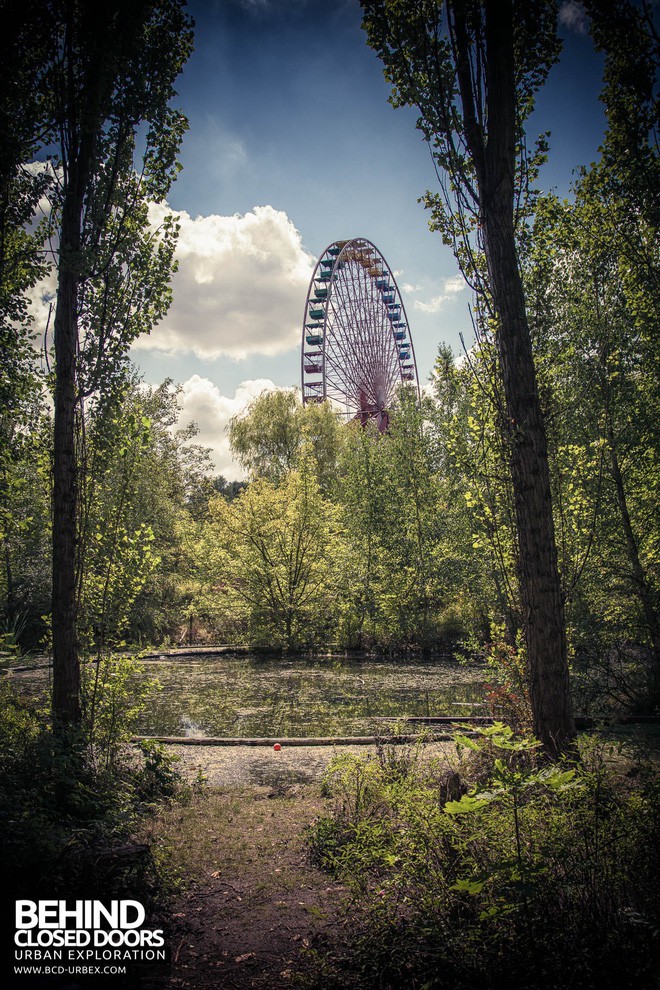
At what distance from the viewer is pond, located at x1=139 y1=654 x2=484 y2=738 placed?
884 cm

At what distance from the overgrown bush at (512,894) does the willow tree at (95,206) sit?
329 cm

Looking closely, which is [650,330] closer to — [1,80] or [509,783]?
[509,783]

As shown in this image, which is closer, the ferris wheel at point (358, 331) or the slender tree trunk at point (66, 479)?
the slender tree trunk at point (66, 479)

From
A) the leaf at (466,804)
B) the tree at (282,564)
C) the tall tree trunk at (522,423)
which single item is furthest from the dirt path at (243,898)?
the tree at (282,564)

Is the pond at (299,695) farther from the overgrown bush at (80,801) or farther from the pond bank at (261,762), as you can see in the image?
the overgrown bush at (80,801)

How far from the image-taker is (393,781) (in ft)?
14.2

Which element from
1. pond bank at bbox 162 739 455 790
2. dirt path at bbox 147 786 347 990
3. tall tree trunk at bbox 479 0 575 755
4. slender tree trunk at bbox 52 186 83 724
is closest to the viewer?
dirt path at bbox 147 786 347 990

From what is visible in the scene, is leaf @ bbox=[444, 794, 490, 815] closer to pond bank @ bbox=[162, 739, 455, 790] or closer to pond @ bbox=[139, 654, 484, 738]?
pond bank @ bbox=[162, 739, 455, 790]

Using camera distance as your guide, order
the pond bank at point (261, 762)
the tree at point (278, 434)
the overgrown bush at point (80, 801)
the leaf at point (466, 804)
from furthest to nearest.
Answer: the tree at point (278, 434) → the pond bank at point (261, 762) → the overgrown bush at point (80, 801) → the leaf at point (466, 804)

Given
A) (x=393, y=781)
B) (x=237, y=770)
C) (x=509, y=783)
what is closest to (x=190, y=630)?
(x=237, y=770)

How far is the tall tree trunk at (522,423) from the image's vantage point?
13.5 ft

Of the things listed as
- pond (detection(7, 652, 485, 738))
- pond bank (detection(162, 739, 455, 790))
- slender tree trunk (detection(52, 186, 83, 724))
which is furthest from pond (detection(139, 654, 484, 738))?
slender tree trunk (detection(52, 186, 83, 724))

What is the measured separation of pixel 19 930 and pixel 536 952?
6.99 feet

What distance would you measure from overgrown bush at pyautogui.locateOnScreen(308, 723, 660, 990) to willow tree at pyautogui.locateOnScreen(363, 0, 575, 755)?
99 centimetres
